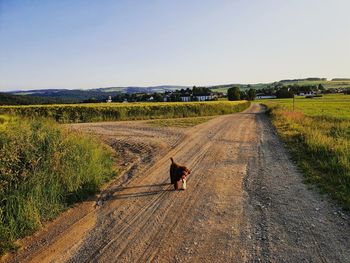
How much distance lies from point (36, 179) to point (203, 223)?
144 inches

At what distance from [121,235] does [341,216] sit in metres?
4.23

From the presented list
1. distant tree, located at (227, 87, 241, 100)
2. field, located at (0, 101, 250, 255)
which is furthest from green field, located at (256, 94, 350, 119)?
distant tree, located at (227, 87, 241, 100)

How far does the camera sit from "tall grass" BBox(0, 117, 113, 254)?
593 centimetres

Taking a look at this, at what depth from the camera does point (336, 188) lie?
25.9 ft

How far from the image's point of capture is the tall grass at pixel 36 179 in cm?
593

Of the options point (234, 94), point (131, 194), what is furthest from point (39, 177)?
point (234, 94)

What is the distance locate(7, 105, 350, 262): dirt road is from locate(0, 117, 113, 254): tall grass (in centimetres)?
33

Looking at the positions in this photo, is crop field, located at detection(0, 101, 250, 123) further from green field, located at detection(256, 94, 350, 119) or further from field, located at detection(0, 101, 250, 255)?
field, located at detection(0, 101, 250, 255)

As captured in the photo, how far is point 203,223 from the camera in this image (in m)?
6.03

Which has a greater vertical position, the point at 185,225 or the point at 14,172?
the point at 14,172

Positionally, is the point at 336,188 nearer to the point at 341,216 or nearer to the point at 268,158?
the point at 341,216

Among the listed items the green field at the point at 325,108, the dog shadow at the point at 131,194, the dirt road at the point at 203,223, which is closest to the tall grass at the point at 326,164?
the dirt road at the point at 203,223

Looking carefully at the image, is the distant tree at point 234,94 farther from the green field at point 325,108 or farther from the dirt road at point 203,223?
the dirt road at point 203,223

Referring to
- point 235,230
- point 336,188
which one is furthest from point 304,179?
point 235,230
